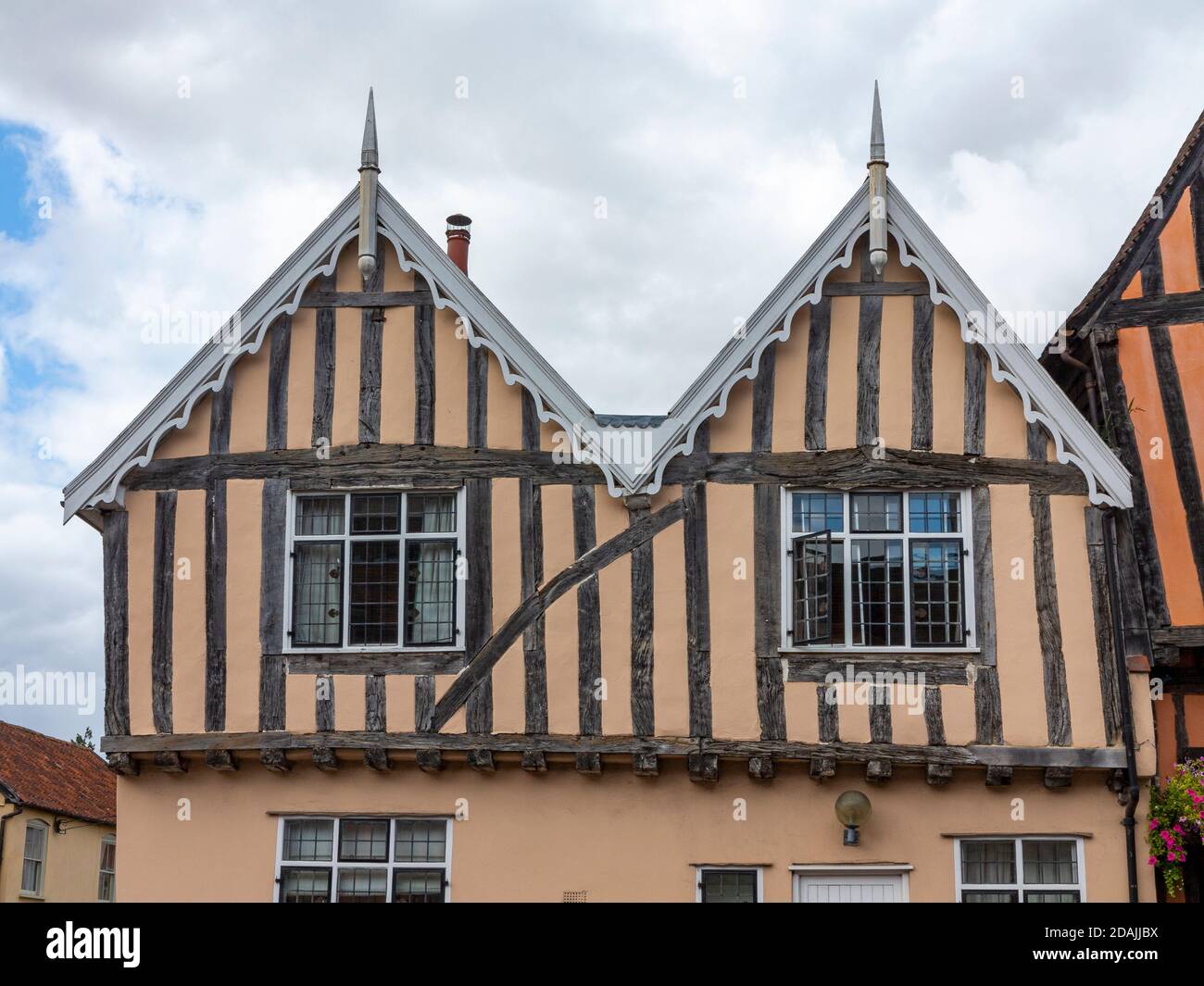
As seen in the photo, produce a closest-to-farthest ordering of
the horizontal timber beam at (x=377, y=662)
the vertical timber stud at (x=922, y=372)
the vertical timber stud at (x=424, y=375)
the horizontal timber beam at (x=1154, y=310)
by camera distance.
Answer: the horizontal timber beam at (x=377, y=662), the vertical timber stud at (x=922, y=372), the vertical timber stud at (x=424, y=375), the horizontal timber beam at (x=1154, y=310)

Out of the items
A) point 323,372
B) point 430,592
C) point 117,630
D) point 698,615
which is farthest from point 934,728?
point 117,630

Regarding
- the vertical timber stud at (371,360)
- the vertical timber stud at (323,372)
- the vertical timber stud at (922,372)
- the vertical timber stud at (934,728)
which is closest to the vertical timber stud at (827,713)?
the vertical timber stud at (934,728)

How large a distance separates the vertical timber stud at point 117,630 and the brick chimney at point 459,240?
386cm

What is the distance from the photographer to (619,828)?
11.4 metres

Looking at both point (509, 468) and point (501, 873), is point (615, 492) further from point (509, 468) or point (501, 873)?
point (501, 873)

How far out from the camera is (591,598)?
11.6 metres

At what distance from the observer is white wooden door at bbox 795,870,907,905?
37.1 feet

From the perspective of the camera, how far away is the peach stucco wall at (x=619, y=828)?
11266mm

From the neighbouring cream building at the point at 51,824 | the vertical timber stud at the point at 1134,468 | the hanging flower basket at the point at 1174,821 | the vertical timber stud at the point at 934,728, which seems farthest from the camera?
the neighbouring cream building at the point at 51,824

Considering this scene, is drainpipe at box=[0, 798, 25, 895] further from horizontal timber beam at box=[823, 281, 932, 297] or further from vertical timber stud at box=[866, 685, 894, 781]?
horizontal timber beam at box=[823, 281, 932, 297]

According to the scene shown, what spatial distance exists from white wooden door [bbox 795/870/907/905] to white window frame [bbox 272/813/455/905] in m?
2.84

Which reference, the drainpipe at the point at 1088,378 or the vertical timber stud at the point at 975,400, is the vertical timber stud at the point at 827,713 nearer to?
the vertical timber stud at the point at 975,400

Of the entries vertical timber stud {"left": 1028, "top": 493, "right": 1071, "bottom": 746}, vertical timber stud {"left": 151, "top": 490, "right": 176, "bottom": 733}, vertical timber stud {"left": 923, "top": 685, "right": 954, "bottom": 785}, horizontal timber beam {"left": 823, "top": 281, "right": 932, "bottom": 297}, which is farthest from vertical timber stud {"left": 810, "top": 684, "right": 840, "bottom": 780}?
vertical timber stud {"left": 151, "top": 490, "right": 176, "bottom": 733}
